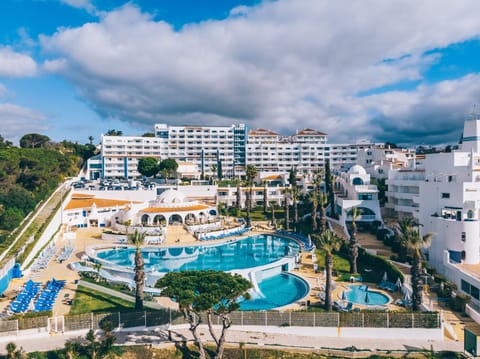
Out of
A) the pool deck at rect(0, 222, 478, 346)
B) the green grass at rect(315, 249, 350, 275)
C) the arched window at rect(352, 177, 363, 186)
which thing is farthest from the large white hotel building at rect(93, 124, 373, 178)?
the green grass at rect(315, 249, 350, 275)

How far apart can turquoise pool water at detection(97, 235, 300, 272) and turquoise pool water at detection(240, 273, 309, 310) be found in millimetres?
3943

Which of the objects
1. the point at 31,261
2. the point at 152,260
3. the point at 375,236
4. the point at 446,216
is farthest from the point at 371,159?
the point at 31,261

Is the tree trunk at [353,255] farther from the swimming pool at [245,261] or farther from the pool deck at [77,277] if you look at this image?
the swimming pool at [245,261]

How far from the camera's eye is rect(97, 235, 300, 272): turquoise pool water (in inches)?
1395

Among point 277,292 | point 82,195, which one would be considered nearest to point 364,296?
point 277,292

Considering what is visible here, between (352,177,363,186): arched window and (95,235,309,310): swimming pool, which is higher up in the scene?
(352,177,363,186): arched window

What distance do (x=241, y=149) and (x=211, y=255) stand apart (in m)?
69.3

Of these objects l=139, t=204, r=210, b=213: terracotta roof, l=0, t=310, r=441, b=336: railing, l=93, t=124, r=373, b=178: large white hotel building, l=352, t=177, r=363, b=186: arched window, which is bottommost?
l=0, t=310, r=441, b=336: railing

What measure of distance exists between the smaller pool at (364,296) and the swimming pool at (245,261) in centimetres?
345

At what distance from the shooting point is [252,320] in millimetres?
20719

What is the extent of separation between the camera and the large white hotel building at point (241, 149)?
103 m

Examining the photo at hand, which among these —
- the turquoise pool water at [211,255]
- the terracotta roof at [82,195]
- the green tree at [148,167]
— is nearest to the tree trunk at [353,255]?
the turquoise pool water at [211,255]

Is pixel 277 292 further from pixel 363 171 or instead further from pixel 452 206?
pixel 363 171

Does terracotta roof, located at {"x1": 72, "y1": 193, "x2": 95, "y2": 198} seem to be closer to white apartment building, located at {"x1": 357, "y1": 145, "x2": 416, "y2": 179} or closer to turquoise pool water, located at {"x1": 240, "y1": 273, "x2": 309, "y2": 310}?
turquoise pool water, located at {"x1": 240, "y1": 273, "x2": 309, "y2": 310}
